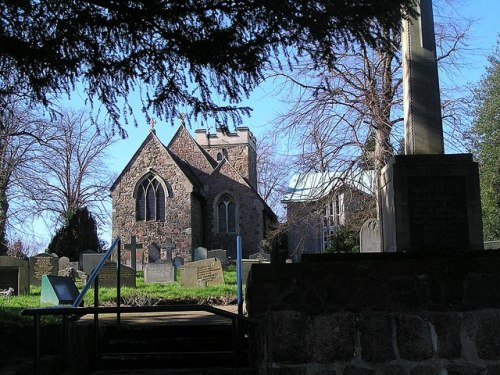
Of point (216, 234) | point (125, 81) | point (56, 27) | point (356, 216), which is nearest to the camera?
point (56, 27)

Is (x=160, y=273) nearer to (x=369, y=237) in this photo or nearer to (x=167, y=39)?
(x=369, y=237)

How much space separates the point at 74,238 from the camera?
117ft

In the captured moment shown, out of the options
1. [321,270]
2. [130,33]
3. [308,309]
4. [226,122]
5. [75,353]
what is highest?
[130,33]

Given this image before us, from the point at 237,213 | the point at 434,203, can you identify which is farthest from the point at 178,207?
the point at 434,203

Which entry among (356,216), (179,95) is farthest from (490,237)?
(179,95)

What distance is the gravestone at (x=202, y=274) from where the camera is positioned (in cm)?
1934

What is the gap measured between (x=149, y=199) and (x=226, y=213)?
5.75 m

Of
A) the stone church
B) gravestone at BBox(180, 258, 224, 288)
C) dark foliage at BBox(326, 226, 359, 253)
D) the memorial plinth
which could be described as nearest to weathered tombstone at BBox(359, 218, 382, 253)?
gravestone at BBox(180, 258, 224, 288)

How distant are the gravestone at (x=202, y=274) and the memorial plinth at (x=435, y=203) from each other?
13.1 meters

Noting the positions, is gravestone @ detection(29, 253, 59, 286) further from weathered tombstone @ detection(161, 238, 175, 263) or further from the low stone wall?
the low stone wall

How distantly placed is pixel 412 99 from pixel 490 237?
20524mm

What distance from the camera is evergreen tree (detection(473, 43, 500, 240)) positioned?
26.2 meters

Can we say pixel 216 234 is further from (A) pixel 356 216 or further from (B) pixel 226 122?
(B) pixel 226 122

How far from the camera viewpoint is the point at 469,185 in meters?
6.73
